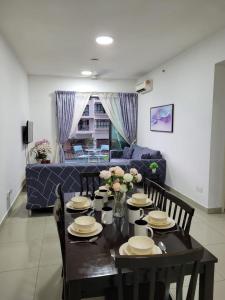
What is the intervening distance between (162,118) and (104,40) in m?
2.18

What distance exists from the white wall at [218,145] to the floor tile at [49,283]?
2.57 metres

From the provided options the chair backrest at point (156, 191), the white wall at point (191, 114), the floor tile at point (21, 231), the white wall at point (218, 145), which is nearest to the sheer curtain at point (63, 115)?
the white wall at point (191, 114)

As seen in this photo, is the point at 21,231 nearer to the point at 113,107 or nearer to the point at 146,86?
the point at 146,86

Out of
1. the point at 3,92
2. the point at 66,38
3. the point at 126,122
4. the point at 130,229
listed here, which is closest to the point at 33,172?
the point at 3,92

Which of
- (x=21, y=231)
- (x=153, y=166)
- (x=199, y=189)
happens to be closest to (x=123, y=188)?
(x=21, y=231)

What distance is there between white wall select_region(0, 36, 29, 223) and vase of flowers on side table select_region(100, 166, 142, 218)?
6.96 feet

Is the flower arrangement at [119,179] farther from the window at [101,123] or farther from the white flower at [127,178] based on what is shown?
the window at [101,123]

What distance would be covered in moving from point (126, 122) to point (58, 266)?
4.91 metres

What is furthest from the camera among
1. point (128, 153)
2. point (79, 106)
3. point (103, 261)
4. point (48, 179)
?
point (79, 106)

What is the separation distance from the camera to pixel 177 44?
3.86 meters

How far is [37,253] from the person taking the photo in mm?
2602

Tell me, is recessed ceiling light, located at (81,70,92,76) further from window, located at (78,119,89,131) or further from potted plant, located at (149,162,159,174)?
potted plant, located at (149,162,159,174)

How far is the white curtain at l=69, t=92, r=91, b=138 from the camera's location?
6.49m

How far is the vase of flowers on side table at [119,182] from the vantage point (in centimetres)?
170
